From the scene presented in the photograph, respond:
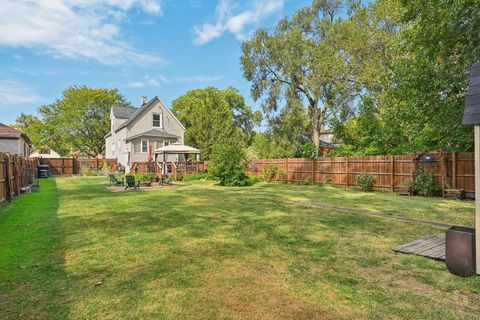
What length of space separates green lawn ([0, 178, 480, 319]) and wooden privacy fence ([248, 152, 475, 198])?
6.40m

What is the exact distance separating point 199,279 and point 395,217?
22.0ft

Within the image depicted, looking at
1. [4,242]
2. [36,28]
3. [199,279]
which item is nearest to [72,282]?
[199,279]

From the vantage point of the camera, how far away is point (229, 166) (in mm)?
19062

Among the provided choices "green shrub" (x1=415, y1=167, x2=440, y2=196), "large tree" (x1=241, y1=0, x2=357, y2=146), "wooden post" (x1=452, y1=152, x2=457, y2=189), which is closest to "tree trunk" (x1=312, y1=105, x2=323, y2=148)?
"large tree" (x1=241, y1=0, x2=357, y2=146)

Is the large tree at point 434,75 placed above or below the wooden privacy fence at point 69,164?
above

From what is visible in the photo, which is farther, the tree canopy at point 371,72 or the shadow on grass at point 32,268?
the tree canopy at point 371,72

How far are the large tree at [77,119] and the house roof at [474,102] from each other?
48000 millimetres

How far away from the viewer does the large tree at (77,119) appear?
4419 centimetres

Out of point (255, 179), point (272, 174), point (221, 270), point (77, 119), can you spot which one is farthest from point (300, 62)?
point (77, 119)

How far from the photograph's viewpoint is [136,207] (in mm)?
9820

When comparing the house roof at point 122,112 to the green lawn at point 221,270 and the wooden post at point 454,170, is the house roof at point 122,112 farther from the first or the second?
the wooden post at point 454,170

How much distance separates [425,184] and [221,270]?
12935 mm

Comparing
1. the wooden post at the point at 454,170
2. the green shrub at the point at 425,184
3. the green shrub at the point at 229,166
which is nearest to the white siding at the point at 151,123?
the green shrub at the point at 229,166

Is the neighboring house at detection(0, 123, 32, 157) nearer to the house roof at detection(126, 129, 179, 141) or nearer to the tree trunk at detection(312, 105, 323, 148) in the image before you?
the house roof at detection(126, 129, 179, 141)
